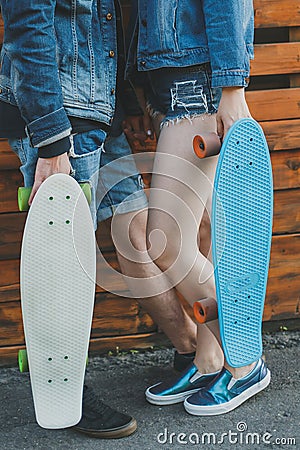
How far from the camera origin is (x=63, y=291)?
7.72 feet

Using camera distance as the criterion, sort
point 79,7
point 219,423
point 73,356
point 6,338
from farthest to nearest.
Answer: point 6,338, point 219,423, point 73,356, point 79,7

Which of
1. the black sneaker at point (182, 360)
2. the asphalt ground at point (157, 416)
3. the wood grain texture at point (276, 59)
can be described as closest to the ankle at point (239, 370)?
the asphalt ground at point (157, 416)

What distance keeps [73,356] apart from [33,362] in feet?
0.40

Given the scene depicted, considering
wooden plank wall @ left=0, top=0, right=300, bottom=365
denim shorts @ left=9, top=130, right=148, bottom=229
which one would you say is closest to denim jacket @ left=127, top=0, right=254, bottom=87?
denim shorts @ left=9, top=130, right=148, bottom=229

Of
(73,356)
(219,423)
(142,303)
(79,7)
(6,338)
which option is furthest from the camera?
(6,338)

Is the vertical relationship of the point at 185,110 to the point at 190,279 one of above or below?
above

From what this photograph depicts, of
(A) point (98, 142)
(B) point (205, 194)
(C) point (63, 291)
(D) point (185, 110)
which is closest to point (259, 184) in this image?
(B) point (205, 194)

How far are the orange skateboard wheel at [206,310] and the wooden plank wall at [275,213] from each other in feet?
2.12

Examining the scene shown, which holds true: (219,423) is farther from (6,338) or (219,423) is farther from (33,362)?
(6,338)

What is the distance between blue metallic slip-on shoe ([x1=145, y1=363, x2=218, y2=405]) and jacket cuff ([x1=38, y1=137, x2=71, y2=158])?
3.18ft

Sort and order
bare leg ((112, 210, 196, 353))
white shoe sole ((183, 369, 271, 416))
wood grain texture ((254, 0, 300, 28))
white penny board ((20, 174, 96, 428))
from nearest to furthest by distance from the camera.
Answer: white penny board ((20, 174, 96, 428)) → white shoe sole ((183, 369, 271, 416)) → bare leg ((112, 210, 196, 353)) → wood grain texture ((254, 0, 300, 28))

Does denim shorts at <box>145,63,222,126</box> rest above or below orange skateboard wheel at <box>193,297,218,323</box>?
above

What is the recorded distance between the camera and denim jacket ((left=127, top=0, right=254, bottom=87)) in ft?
7.58

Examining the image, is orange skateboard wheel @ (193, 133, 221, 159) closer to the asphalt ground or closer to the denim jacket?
the denim jacket
